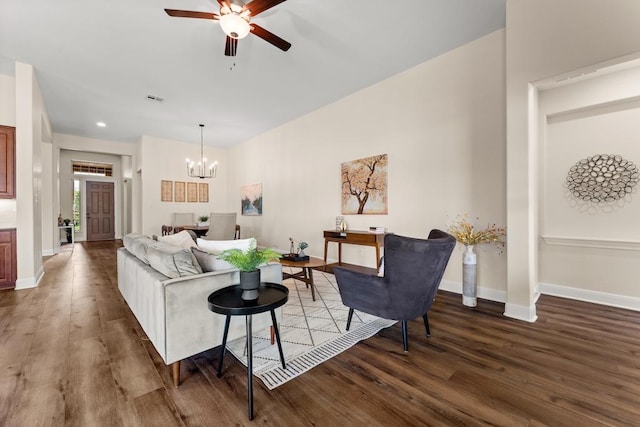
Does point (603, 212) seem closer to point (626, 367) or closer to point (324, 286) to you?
point (626, 367)

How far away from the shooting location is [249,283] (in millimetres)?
1672

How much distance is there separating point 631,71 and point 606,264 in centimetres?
213

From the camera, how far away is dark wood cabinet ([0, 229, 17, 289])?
3.84 meters

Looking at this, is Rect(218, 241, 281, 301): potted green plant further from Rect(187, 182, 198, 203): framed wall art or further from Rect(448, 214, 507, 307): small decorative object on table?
Rect(187, 182, 198, 203): framed wall art

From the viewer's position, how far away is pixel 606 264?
10.2 ft

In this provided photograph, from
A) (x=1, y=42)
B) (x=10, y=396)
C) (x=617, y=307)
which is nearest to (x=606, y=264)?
(x=617, y=307)

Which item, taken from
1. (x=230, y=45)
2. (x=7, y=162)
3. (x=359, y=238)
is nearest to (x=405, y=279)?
(x=359, y=238)

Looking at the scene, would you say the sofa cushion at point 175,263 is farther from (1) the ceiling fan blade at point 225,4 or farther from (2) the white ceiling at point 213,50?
(2) the white ceiling at point 213,50

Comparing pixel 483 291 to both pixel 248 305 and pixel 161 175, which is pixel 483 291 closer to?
pixel 248 305

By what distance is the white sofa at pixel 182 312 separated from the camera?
172 cm

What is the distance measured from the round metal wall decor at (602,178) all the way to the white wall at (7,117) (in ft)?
25.4

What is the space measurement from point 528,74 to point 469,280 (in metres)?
2.25

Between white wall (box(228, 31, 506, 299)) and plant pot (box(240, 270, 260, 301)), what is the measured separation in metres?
2.96

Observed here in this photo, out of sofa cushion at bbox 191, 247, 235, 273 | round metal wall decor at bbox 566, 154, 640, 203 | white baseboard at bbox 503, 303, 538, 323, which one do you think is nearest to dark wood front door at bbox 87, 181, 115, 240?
sofa cushion at bbox 191, 247, 235, 273
